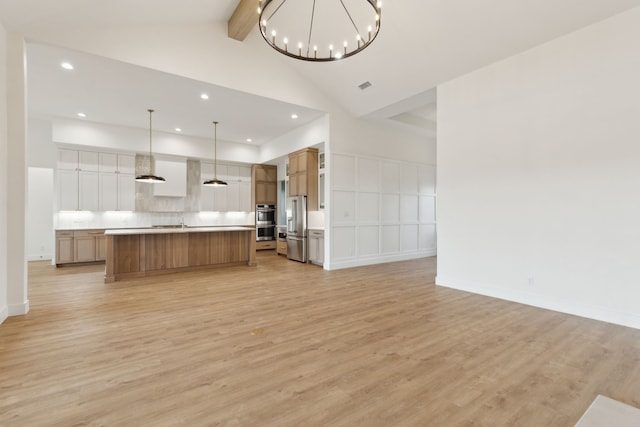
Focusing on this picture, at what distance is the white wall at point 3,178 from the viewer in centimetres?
349

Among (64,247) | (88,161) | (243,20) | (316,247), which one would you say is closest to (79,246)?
(64,247)

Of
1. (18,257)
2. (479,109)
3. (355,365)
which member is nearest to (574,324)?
(355,365)

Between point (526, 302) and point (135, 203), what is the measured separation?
9384 mm

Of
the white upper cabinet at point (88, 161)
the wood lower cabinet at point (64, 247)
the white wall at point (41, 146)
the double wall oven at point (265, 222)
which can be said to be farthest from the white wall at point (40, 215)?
the double wall oven at point (265, 222)

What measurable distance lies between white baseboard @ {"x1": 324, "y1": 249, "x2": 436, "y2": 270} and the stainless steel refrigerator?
1.15m

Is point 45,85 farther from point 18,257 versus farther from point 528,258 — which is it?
point 528,258

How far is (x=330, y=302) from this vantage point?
4238mm

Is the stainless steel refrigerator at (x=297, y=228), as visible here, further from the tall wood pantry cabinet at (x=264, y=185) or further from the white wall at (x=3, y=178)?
the white wall at (x=3, y=178)

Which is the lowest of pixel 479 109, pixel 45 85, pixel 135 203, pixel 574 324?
pixel 574 324

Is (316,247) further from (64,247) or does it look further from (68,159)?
(68,159)

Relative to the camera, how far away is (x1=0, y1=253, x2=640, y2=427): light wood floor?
1.90 metres

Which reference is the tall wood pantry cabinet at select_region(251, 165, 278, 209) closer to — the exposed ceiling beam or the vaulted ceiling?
the vaulted ceiling

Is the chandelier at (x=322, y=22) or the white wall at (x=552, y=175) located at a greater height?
the chandelier at (x=322, y=22)

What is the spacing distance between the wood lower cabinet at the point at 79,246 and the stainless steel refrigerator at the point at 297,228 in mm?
4955
